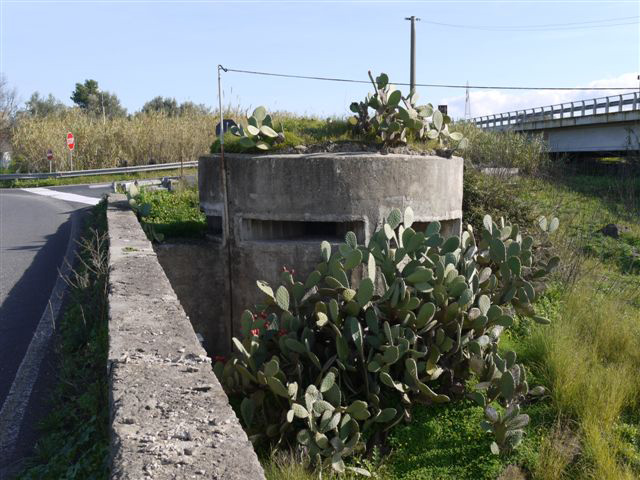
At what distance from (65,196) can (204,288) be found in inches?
558

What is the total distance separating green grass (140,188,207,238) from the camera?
9023 millimetres

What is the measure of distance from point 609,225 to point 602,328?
Answer: 811cm

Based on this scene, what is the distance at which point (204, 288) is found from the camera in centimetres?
812

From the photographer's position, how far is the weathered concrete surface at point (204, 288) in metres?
8.06

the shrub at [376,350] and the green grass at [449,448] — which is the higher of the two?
the shrub at [376,350]

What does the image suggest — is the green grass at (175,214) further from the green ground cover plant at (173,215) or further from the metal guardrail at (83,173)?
the metal guardrail at (83,173)

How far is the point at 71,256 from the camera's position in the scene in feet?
33.9

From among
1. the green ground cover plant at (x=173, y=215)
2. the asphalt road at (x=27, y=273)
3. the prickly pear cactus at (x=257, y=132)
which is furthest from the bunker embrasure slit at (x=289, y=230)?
the asphalt road at (x=27, y=273)

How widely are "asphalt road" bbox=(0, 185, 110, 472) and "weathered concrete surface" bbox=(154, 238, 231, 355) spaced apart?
1474 mm

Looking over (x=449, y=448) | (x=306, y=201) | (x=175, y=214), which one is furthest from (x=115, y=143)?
(x=449, y=448)

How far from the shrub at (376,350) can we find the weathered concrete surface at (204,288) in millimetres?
1578

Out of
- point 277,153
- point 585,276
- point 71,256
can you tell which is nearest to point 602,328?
point 585,276

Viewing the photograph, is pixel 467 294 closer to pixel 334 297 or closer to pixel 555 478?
pixel 334 297

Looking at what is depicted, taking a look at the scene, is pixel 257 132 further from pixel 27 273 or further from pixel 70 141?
pixel 70 141
